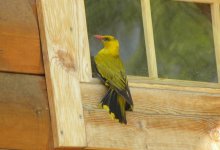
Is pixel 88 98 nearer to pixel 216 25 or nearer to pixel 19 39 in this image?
pixel 19 39

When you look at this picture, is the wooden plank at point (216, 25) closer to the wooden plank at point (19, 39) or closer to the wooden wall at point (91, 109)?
the wooden wall at point (91, 109)

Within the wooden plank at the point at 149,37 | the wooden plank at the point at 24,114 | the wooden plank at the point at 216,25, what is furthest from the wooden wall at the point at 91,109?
the wooden plank at the point at 216,25

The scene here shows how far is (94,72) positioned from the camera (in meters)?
5.60

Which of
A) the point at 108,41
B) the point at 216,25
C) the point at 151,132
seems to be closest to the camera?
the point at 151,132

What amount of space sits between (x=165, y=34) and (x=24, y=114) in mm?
1194

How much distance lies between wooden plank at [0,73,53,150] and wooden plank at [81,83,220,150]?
0.25 m

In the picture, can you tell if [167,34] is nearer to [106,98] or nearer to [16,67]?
[106,98]

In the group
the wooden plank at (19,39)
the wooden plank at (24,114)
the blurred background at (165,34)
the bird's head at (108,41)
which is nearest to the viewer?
the wooden plank at (24,114)

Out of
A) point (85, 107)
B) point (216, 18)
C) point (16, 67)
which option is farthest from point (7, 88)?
point (216, 18)

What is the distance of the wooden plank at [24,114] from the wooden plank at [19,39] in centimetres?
5

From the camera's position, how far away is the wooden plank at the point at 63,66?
206 inches

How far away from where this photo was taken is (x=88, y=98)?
5.40 m

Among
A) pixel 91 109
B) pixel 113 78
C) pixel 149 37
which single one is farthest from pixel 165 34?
pixel 91 109

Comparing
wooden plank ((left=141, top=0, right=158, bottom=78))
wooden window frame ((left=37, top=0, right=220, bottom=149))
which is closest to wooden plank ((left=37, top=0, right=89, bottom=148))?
wooden window frame ((left=37, top=0, right=220, bottom=149))
